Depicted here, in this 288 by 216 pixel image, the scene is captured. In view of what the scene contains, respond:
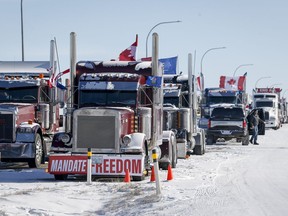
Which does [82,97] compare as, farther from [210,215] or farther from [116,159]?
[210,215]

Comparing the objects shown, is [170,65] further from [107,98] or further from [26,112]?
[107,98]

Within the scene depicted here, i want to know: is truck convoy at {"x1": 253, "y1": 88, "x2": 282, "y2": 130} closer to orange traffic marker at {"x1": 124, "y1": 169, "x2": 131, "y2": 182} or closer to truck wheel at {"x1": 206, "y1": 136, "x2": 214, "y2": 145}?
truck wheel at {"x1": 206, "y1": 136, "x2": 214, "y2": 145}

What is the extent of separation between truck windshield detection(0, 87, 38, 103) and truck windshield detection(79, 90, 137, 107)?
4.41m

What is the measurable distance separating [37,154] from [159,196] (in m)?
8.98

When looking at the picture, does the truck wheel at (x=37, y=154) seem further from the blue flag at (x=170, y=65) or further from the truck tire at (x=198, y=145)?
the blue flag at (x=170, y=65)

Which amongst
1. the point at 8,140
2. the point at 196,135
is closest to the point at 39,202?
the point at 8,140

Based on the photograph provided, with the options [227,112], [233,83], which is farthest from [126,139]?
[233,83]

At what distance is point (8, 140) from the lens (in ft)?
75.2

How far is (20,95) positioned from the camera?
81.2ft

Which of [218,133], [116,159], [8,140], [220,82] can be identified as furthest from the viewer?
[220,82]

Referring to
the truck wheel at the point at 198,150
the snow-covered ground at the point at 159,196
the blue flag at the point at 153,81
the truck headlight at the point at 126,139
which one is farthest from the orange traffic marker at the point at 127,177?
the truck wheel at the point at 198,150

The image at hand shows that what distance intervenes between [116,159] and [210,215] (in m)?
6.95

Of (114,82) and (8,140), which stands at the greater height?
(114,82)

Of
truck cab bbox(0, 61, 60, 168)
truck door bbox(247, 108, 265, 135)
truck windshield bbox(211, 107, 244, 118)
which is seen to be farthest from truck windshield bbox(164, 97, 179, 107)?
truck door bbox(247, 108, 265, 135)
